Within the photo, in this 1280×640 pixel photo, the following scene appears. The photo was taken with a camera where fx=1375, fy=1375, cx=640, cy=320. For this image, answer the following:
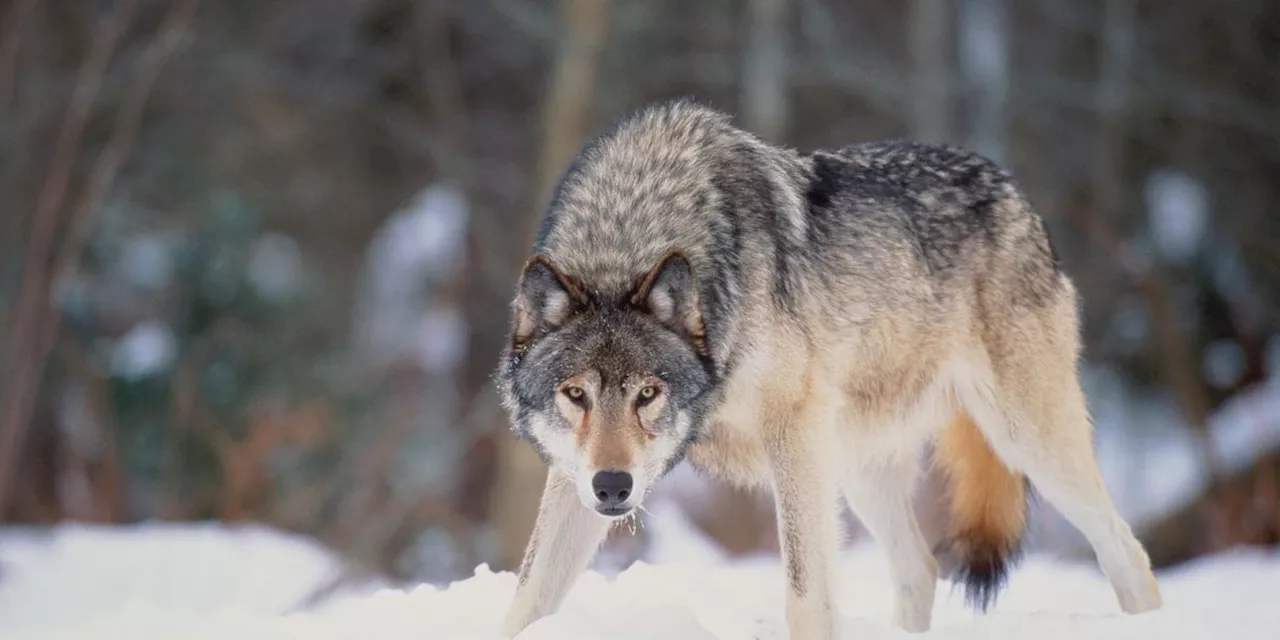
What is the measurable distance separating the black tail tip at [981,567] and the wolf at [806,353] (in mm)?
11

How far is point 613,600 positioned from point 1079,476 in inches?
65.1

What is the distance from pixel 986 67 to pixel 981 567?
8.13m

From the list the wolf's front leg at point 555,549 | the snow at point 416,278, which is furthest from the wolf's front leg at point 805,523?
the snow at point 416,278

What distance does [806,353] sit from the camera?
Result: 13.3 ft

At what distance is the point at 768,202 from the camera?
4.15 meters

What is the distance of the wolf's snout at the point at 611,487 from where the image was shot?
3.44 m

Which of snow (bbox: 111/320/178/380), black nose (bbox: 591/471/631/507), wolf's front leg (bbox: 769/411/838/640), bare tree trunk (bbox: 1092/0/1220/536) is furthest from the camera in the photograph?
snow (bbox: 111/320/178/380)

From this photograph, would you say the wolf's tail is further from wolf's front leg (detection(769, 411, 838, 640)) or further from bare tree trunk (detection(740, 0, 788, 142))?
bare tree trunk (detection(740, 0, 788, 142))

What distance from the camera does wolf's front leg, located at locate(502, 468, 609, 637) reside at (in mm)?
4031

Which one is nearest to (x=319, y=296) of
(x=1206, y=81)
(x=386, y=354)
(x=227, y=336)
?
(x=386, y=354)

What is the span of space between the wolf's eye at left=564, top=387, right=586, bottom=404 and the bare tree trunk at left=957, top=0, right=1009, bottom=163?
26.6ft

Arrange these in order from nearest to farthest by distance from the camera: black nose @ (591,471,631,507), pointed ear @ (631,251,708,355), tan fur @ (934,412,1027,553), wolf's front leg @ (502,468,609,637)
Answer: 1. black nose @ (591,471,631,507)
2. pointed ear @ (631,251,708,355)
3. wolf's front leg @ (502,468,609,637)
4. tan fur @ (934,412,1027,553)

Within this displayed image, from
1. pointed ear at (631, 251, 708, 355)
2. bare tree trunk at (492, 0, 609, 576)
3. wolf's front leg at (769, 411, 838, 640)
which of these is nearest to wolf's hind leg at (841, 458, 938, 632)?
wolf's front leg at (769, 411, 838, 640)

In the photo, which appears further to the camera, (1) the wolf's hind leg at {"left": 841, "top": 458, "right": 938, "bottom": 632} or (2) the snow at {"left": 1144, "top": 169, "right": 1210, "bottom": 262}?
(2) the snow at {"left": 1144, "top": 169, "right": 1210, "bottom": 262}
